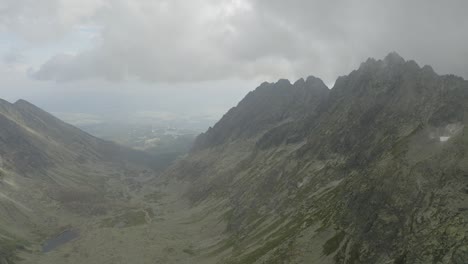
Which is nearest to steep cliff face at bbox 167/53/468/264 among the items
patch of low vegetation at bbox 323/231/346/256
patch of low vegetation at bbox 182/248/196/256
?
patch of low vegetation at bbox 323/231/346/256

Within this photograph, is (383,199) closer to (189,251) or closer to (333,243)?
(333,243)

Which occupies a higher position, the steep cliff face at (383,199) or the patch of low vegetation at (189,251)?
the steep cliff face at (383,199)

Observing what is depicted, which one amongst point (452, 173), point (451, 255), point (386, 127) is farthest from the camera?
point (386, 127)

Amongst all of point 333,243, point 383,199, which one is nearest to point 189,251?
point 333,243

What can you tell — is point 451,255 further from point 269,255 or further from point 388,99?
point 388,99

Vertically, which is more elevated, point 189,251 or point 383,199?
point 383,199

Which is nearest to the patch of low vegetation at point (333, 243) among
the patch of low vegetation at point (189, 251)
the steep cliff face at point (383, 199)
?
the steep cliff face at point (383, 199)

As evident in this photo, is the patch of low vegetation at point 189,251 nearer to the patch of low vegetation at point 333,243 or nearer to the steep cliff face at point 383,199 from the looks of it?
the steep cliff face at point 383,199

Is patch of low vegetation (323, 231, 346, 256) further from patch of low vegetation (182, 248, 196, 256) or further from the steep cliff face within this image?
patch of low vegetation (182, 248, 196, 256)

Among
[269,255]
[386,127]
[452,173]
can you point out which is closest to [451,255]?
[452,173]

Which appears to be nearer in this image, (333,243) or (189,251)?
(333,243)

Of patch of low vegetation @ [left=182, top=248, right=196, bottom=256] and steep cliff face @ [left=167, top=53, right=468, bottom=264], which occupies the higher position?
steep cliff face @ [left=167, top=53, right=468, bottom=264]
